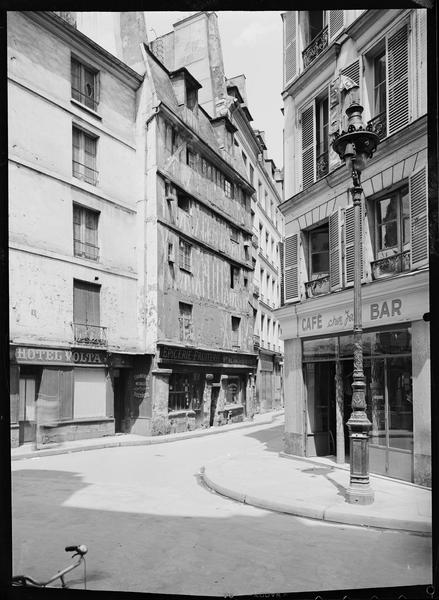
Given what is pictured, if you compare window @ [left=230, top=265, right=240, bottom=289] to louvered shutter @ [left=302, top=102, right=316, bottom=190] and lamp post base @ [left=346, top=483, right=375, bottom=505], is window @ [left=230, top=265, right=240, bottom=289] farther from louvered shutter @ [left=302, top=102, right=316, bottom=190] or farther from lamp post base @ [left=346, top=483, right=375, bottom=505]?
lamp post base @ [left=346, top=483, right=375, bottom=505]

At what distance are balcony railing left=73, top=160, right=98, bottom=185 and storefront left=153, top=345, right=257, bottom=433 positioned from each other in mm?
6739

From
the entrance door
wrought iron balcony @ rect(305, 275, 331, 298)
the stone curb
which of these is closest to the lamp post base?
the stone curb

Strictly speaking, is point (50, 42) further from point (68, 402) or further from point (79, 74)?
point (68, 402)

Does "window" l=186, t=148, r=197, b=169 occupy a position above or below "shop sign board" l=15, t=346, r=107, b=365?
above

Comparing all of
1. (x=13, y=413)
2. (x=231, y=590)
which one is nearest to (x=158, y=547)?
(x=231, y=590)

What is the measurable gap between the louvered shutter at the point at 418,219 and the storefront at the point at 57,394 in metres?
11.1

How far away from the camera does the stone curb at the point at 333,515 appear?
6895mm

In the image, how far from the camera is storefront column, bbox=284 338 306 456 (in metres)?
13.0

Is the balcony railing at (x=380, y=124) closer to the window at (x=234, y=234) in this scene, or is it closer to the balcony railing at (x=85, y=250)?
the balcony railing at (x=85, y=250)

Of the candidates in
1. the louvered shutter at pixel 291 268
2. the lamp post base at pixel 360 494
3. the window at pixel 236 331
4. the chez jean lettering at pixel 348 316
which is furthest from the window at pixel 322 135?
the window at pixel 236 331

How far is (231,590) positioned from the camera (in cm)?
475

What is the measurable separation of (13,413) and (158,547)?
34.9 ft

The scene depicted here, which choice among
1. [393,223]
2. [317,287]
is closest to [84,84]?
[317,287]

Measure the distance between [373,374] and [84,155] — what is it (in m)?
11.8
